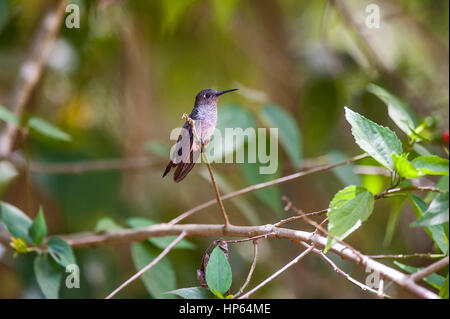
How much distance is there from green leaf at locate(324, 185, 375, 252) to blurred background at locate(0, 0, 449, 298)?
38.5 inches

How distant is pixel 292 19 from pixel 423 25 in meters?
0.71

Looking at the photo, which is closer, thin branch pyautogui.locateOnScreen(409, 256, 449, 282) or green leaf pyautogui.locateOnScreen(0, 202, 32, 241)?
thin branch pyautogui.locateOnScreen(409, 256, 449, 282)

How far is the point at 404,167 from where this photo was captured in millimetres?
740

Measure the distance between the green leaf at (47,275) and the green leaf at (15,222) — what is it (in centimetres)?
5

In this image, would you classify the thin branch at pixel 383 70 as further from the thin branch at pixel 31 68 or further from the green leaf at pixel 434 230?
the green leaf at pixel 434 230

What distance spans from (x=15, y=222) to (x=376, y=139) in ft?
2.41

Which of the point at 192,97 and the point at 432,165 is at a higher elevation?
the point at 192,97

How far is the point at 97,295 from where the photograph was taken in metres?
1.91

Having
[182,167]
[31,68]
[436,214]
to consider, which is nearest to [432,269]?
[436,214]

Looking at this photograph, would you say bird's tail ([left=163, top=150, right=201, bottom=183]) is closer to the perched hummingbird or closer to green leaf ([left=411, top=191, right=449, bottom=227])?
the perched hummingbird

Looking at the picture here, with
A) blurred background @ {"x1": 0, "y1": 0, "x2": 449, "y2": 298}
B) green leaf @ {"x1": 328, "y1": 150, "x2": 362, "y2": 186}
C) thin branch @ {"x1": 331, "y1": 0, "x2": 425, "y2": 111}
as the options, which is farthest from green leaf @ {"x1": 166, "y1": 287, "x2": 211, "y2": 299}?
thin branch @ {"x1": 331, "y1": 0, "x2": 425, "y2": 111}

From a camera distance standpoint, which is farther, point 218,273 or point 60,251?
point 60,251

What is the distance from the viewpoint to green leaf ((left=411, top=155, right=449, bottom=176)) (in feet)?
2.30
